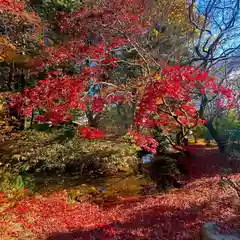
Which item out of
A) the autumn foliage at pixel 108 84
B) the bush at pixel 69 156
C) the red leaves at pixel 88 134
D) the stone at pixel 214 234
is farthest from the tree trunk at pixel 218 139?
the stone at pixel 214 234

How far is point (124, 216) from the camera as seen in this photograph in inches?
195

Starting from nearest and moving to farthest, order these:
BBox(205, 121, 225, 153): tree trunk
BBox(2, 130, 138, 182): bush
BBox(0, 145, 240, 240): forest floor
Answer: BBox(0, 145, 240, 240): forest floor → BBox(2, 130, 138, 182): bush → BBox(205, 121, 225, 153): tree trunk

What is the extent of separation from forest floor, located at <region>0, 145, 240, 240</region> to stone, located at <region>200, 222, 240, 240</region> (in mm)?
170

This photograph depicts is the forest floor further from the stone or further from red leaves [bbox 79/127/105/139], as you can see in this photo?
red leaves [bbox 79/127/105/139]

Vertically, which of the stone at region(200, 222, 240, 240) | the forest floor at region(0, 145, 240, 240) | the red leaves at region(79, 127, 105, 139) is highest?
the red leaves at region(79, 127, 105, 139)

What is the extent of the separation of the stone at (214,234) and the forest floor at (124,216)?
0.56ft

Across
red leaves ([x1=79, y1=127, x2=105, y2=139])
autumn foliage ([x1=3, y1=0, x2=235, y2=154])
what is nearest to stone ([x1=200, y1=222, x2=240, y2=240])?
autumn foliage ([x1=3, y1=0, x2=235, y2=154])

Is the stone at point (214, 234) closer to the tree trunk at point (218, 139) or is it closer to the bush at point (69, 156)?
the bush at point (69, 156)

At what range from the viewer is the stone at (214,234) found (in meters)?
2.84

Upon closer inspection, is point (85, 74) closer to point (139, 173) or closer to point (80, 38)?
point (80, 38)

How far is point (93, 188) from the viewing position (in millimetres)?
7715

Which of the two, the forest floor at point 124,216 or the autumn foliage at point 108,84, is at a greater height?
the autumn foliage at point 108,84

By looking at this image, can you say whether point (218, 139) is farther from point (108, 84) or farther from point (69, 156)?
point (69, 156)

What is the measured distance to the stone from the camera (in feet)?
9.31
